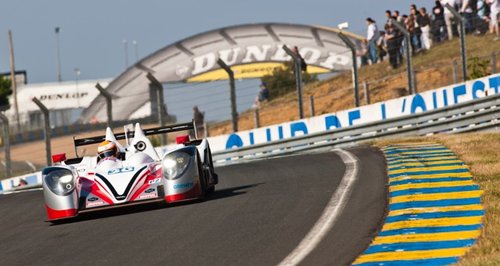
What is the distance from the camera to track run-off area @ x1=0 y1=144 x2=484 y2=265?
30.0 feet

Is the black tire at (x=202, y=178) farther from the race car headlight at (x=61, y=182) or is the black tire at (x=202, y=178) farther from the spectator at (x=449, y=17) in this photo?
the spectator at (x=449, y=17)

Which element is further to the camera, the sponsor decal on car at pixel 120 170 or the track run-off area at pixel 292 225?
the sponsor decal on car at pixel 120 170

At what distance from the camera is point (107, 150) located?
1412 cm

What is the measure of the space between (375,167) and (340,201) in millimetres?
3597

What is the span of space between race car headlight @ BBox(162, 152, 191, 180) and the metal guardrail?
10.1 meters

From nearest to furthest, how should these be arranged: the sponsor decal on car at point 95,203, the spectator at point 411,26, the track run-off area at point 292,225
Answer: the track run-off area at point 292,225 → the sponsor decal on car at point 95,203 → the spectator at point 411,26

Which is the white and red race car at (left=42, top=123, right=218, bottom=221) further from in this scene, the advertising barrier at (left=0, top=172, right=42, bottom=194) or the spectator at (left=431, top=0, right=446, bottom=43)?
the spectator at (left=431, top=0, right=446, bottom=43)

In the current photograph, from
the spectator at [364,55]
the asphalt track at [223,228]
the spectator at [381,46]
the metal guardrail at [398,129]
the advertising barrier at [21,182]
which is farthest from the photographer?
the spectator at [364,55]

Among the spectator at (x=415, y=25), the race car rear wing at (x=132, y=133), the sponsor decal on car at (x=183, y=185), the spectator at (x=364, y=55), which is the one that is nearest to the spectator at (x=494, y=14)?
the spectator at (x=415, y=25)

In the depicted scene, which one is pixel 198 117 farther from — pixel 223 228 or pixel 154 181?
pixel 223 228

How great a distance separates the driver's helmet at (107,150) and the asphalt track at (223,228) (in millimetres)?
681

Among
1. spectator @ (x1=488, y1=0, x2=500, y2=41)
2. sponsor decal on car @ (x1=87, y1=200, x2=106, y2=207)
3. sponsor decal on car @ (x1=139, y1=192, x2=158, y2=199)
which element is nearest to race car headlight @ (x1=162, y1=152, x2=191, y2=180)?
sponsor decal on car @ (x1=139, y1=192, x2=158, y2=199)

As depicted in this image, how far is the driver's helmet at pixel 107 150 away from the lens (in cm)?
1412

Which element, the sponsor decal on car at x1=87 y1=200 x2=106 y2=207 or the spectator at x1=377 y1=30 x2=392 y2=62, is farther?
the spectator at x1=377 y1=30 x2=392 y2=62
